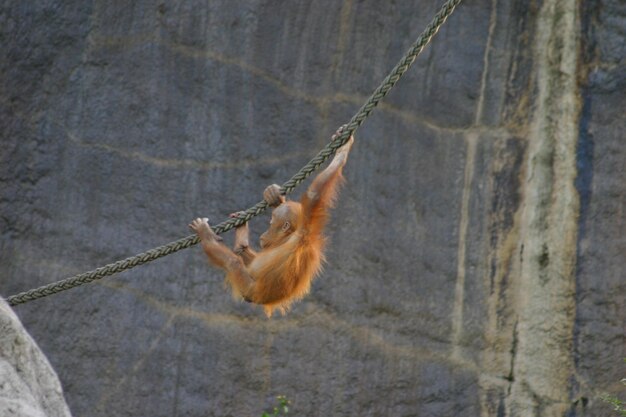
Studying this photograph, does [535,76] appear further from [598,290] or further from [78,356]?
[78,356]

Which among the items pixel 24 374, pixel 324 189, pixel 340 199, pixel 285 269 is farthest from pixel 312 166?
pixel 340 199

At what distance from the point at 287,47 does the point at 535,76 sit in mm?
1280

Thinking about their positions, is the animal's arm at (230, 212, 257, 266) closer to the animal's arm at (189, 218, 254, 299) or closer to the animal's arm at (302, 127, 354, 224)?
the animal's arm at (189, 218, 254, 299)

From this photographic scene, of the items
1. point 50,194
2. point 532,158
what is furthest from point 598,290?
point 50,194

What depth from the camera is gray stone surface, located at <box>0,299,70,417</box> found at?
4.07 meters

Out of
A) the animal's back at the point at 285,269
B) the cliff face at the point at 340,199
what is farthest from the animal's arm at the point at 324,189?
the cliff face at the point at 340,199

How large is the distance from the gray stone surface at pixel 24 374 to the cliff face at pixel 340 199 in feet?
6.88

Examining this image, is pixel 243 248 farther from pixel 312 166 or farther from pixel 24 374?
pixel 24 374

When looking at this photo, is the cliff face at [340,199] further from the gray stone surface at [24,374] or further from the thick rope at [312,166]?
the gray stone surface at [24,374]

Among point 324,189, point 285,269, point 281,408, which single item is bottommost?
point 281,408

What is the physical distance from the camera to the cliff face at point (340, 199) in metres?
6.51

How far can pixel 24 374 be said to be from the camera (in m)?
4.25

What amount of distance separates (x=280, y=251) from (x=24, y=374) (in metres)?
1.63

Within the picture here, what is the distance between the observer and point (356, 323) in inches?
260
